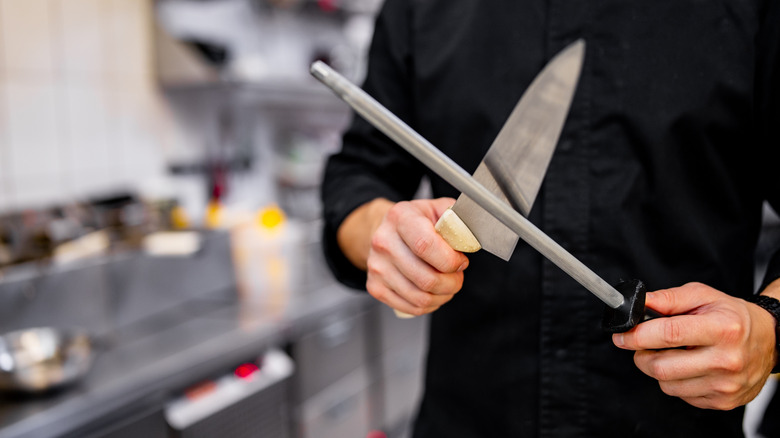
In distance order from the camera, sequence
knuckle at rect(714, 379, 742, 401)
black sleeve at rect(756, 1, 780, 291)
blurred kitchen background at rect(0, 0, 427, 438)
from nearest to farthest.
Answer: knuckle at rect(714, 379, 742, 401), black sleeve at rect(756, 1, 780, 291), blurred kitchen background at rect(0, 0, 427, 438)

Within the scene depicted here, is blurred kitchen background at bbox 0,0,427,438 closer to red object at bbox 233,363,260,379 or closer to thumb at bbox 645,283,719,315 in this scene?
red object at bbox 233,363,260,379

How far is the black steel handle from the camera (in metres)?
0.51

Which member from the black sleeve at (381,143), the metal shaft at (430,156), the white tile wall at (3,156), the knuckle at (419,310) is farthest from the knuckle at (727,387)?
the white tile wall at (3,156)

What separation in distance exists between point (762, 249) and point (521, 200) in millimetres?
2125

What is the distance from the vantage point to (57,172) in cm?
187

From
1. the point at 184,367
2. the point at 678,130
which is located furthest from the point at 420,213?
the point at 184,367

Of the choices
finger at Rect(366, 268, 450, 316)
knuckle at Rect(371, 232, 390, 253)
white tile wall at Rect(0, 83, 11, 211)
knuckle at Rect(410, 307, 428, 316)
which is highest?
knuckle at Rect(371, 232, 390, 253)

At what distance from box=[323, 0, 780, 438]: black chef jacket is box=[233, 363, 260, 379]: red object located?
92 cm

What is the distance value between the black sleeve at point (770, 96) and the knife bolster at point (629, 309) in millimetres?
270

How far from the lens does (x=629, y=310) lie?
515 millimetres

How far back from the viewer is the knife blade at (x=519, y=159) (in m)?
0.52

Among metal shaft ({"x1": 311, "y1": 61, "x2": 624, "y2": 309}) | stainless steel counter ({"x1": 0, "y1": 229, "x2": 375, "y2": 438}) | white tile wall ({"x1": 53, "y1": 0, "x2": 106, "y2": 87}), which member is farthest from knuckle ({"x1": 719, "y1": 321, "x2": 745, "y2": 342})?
white tile wall ({"x1": 53, "y1": 0, "x2": 106, "y2": 87})

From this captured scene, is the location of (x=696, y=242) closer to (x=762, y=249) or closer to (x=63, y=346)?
(x=63, y=346)

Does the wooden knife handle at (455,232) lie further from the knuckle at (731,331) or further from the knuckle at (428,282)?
the knuckle at (731,331)
